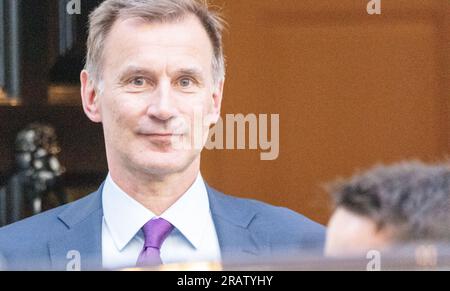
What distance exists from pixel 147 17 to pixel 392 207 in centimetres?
110

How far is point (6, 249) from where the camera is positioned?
4.56m

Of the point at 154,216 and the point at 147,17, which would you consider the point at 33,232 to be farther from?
the point at 147,17

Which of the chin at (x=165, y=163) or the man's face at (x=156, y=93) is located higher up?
the man's face at (x=156, y=93)

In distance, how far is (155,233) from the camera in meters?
4.51

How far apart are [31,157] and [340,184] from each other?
1116 mm

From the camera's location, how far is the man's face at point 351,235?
4188 mm

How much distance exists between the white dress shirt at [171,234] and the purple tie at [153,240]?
0.05 ft

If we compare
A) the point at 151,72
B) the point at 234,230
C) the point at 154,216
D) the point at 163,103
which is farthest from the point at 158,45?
the point at 234,230

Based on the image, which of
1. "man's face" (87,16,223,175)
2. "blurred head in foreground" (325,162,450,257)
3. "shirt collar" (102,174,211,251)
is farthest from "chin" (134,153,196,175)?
"blurred head in foreground" (325,162,450,257)

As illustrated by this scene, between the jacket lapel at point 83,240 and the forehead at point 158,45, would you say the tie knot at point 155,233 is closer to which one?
the jacket lapel at point 83,240

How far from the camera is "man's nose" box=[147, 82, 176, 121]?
439cm

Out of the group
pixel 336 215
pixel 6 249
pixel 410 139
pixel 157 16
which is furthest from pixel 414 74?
pixel 6 249

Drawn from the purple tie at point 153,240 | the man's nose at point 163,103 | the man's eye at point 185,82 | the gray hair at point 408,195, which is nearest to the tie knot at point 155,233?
the purple tie at point 153,240

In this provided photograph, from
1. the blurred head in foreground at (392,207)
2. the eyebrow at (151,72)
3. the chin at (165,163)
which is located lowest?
the blurred head in foreground at (392,207)
